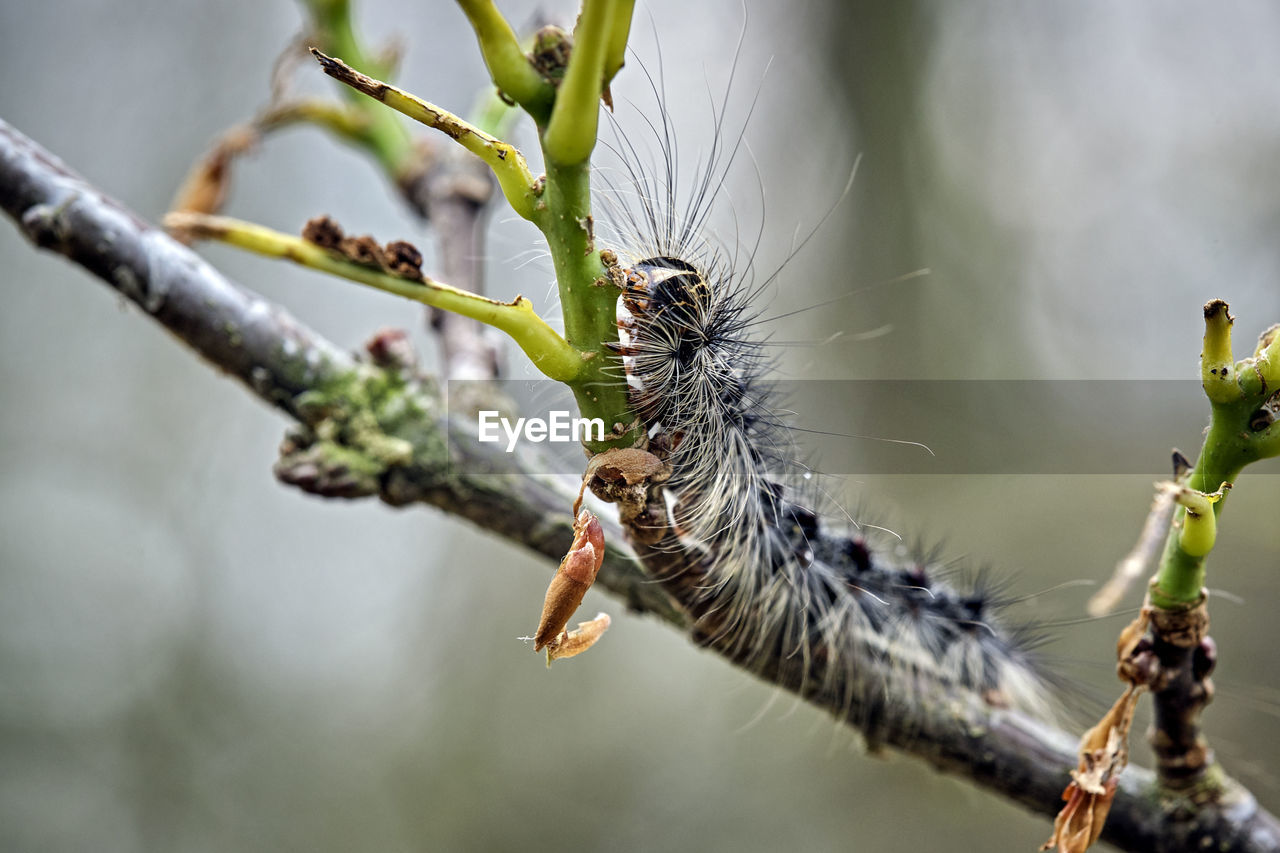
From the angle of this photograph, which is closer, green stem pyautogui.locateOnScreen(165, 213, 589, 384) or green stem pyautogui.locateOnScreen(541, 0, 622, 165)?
green stem pyautogui.locateOnScreen(541, 0, 622, 165)

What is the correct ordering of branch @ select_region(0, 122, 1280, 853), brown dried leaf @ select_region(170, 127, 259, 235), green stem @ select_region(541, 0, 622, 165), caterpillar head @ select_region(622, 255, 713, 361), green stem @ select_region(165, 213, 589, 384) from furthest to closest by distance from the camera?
1. brown dried leaf @ select_region(170, 127, 259, 235)
2. branch @ select_region(0, 122, 1280, 853)
3. caterpillar head @ select_region(622, 255, 713, 361)
4. green stem @ select_region(165, 213, 589, 384)
5. green stem @ select_region(541, 0, 622, 165)

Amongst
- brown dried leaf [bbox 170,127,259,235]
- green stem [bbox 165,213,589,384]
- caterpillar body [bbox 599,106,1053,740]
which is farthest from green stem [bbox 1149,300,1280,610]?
brown dried leaf [bbox 170,127,259,235]

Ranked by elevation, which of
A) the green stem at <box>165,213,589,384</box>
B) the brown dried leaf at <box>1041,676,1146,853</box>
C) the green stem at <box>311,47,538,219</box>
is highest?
the green stem at <box>311,47,538,219</box>

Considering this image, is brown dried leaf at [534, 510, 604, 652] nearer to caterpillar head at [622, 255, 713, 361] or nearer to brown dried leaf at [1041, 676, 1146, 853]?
caterpillar head at [622, 255, 713, 361]

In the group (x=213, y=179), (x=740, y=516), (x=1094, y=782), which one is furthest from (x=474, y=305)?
(x=213, y=179)

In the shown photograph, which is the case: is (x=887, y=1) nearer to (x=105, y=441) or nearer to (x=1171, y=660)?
(x=1171, y=660)

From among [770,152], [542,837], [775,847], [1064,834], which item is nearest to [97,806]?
[542,837]

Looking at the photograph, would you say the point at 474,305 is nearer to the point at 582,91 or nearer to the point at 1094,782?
the point at 582,91

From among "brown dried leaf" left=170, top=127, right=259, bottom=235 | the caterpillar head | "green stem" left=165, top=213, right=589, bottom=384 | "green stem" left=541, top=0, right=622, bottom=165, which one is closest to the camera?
"green stem" left=541, top=0, right=622, bottom=165
